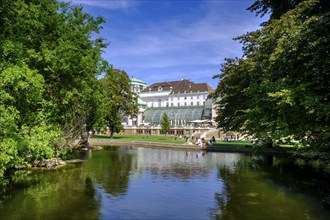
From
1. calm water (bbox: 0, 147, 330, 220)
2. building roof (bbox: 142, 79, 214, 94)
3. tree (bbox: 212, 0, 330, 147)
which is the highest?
building roof (bbox: 142, 79, 214, 94)

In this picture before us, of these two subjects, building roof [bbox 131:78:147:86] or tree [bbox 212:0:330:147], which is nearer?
tree [bbox 212:0:330:147]

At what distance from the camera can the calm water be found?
46.8ft

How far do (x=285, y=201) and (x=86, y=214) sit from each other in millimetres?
10118

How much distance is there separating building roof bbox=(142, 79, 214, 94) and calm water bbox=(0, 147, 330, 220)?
103120 millimetres

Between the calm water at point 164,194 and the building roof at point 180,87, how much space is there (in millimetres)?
103120

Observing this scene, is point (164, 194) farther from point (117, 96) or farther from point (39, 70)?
point (117, 96)

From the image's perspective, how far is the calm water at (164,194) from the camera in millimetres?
14266

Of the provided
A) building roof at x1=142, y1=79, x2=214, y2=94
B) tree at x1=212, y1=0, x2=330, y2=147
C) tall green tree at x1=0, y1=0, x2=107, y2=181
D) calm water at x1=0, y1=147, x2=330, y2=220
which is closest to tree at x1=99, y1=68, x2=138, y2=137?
tall green tree at x1=0, y1=0, x2=107, y2=181

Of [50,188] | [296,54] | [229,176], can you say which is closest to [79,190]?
[50,188]

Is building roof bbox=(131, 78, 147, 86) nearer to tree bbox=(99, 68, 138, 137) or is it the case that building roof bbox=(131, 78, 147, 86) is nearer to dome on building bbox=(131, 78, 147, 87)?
dome on building bbox=(131, 78, 147, 87)

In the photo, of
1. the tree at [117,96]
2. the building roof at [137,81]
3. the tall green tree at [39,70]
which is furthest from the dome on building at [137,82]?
the tall green tree at [39,70]

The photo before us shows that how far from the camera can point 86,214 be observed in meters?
13.9

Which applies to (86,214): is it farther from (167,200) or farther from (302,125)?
(302,125)

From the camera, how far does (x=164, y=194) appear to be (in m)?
18.1
